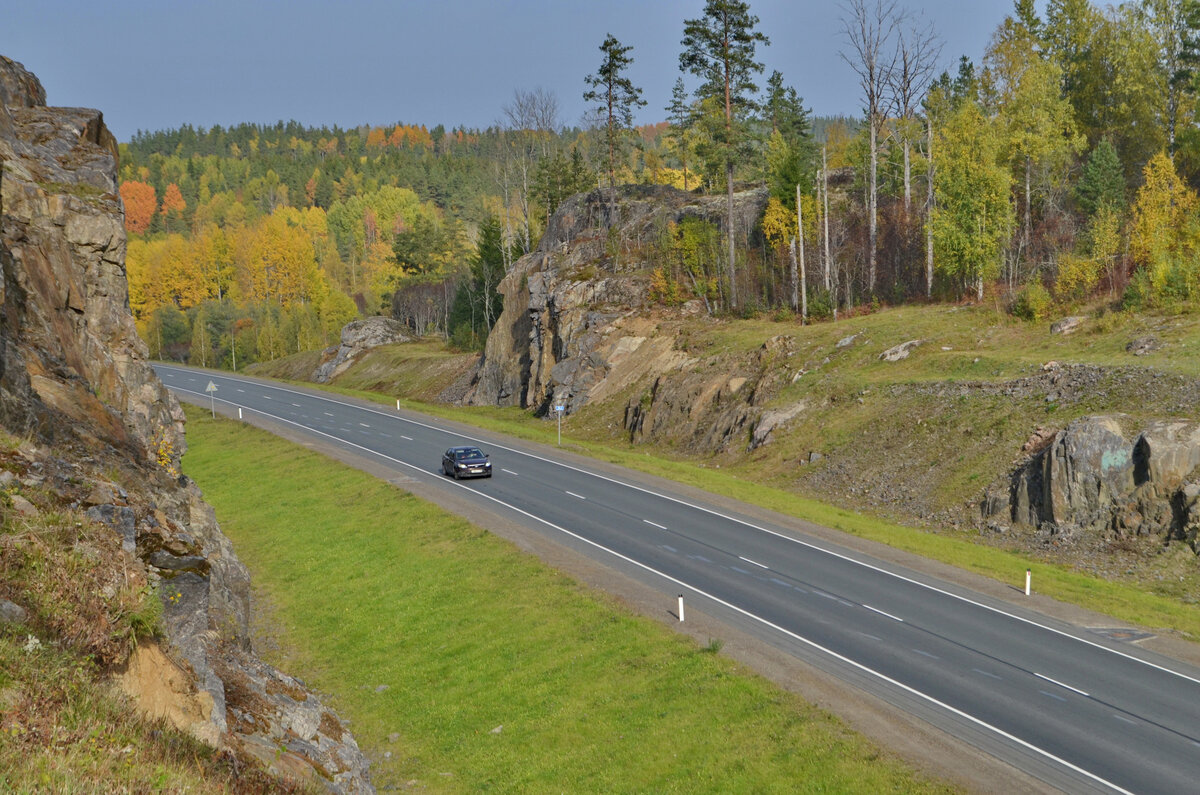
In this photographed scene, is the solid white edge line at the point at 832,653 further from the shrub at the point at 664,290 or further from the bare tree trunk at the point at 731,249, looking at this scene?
the bare tree trunk at the point at 731,249

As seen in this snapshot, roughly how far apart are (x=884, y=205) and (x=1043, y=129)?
15202 millimetres

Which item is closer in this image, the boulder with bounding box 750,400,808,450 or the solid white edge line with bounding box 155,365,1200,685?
the solid white edge line with bounding box 155,365,1200,685

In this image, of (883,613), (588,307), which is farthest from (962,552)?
(588,307)

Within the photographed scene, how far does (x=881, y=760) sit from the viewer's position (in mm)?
13398

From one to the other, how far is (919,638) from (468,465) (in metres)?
22.5

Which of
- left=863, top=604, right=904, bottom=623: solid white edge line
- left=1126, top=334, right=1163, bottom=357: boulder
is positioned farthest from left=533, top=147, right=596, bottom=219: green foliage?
left=863, top=604, right=904, bottom=623: solid white edge line

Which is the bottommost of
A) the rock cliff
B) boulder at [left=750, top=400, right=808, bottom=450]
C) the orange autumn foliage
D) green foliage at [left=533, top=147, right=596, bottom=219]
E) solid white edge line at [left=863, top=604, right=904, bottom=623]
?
solid white edge line at [left=863, top=604, right=904, bottom=623]

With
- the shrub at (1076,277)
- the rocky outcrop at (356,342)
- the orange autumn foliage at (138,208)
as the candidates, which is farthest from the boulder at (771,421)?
the orange autumn foliage at (138,208)

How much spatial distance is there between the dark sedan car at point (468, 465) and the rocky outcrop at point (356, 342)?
49.8m

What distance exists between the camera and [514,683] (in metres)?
18.1

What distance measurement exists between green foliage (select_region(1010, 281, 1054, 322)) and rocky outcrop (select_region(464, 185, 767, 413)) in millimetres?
17492

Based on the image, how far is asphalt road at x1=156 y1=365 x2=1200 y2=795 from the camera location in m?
13.8

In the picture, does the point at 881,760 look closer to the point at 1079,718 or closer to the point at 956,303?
the point at 1079,718

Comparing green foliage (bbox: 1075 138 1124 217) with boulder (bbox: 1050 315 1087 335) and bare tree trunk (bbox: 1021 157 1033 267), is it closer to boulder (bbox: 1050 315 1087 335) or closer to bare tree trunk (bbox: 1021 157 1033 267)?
bare tree trunk (bbox: 1021 157 1033 267)
